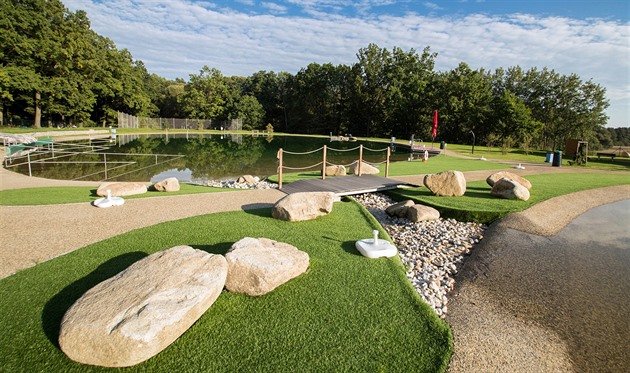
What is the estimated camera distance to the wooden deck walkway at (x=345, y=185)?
11.2 meters

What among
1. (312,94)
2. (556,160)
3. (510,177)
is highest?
(312,94)

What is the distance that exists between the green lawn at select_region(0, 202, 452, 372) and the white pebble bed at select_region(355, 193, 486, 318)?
0.41 metres

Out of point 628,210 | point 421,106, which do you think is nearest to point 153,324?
point 628,210

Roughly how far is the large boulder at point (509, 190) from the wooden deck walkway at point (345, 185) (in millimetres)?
2857

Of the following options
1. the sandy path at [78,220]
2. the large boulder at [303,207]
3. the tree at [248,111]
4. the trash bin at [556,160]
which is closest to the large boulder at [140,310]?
the sandy path at [78,220]

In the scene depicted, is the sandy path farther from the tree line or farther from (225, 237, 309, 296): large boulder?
the tree line

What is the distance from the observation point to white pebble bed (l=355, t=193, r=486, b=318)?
5398 mm

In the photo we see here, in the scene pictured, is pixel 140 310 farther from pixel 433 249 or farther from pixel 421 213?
pixel 421 213

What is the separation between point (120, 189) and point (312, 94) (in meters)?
50.5

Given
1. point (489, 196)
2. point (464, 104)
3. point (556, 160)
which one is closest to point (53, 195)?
point (489, 196)

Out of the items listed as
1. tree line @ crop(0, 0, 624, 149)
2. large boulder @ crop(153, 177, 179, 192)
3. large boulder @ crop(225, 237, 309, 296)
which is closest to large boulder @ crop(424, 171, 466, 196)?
large boulder @ crop(225, 237, 309, 296)

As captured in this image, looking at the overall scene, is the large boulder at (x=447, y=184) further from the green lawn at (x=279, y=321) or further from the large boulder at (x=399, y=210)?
the green lawn at (x=279, y=321)

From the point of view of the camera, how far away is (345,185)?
12.0 m

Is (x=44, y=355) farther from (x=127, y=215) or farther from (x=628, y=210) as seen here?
(x=628, y=210)
